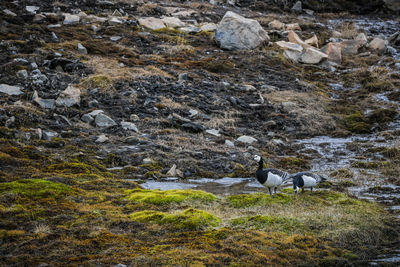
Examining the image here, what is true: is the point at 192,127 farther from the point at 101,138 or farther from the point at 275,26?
the point at 275,26

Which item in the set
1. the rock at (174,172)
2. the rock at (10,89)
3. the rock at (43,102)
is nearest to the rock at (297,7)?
the rock at (43,102)

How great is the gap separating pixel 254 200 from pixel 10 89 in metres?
10.8

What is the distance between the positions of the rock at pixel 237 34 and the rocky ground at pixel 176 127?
0.20 meters

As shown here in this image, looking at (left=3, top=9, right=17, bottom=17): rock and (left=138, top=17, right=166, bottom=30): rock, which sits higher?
(left=3, top=9, right=17, bottom=17): rock

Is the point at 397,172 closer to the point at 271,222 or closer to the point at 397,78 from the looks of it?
the point at 271,222

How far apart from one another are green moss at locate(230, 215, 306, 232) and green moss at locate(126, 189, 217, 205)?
1604 mm

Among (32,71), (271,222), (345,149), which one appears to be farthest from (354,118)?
(32,71)

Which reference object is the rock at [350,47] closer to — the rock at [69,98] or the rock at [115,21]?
the rock at [115,21]

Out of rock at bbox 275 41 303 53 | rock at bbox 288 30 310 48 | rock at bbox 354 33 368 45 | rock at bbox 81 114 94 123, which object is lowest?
rock at bbox 81 114 94 123

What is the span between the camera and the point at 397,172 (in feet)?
43.7

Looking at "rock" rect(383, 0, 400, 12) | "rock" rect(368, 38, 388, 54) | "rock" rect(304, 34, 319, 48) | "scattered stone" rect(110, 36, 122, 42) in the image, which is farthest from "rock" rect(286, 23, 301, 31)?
"rock" rect(383, 0, 400, 12)

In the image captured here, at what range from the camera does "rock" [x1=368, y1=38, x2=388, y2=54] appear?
93.3ft

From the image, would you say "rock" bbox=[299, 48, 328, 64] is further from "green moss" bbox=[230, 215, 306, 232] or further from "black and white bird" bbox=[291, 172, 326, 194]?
"green moss" bbox=[230, 215, 306, 232]

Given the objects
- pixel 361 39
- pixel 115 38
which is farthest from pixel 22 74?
pixel 361 39
